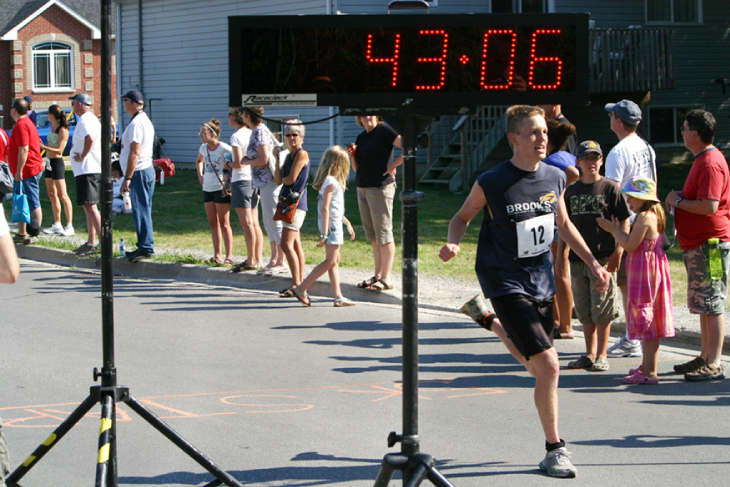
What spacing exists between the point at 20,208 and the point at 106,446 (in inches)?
410

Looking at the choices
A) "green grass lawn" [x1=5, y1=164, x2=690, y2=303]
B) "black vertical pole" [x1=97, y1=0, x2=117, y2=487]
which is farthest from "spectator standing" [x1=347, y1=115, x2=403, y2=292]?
"black vertical pole" [x1=97, y1=0, x2=117, y2=487]

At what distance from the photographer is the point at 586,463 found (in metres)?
4.88

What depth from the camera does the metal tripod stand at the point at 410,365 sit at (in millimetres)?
3732

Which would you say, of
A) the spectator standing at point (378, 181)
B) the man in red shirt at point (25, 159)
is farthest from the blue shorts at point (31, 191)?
the spectator standing at point (378, 181)

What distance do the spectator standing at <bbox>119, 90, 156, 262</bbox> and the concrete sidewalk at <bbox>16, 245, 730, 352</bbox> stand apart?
32 centimetres

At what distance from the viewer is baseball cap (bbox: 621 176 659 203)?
634cm

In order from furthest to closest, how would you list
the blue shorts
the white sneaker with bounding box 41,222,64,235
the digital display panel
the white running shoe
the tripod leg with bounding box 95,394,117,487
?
the white sneaker with bounding box 41,222,64,235
the blue shorts
the white running shoe
the digital display panel
the tripod leg with bounding box 95,394,117,487

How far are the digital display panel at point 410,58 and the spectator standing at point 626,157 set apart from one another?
3.34m

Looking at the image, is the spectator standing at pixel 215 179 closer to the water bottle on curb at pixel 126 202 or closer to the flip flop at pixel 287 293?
the flip flop at pixel 287 293

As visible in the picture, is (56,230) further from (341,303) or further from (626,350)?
(626,350)

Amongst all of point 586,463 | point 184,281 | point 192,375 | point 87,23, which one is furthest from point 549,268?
point 87,23

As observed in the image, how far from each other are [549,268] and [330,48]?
1.91m

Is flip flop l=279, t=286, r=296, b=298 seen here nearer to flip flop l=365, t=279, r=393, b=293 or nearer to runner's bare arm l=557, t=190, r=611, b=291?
flip flop l=365, t=279, r=393, b=293

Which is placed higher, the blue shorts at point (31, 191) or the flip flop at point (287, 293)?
the blue shorts at point (31, 191)
